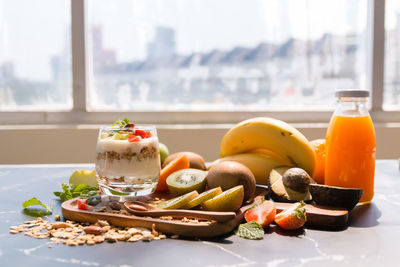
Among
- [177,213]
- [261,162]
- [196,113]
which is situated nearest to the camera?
[177,213]

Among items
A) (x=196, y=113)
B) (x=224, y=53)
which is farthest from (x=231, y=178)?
(x=224, y=53)

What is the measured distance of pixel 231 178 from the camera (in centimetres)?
96

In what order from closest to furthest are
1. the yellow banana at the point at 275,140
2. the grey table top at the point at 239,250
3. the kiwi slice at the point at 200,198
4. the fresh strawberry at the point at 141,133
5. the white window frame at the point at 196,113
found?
the grey table top at the point at 239,250 → the kiwi slice at the point at 200,198 → the fresh strawberry at the point at 141,133 → the yellow banana at the point at 275,140 → the white window frame at the point at 196,113

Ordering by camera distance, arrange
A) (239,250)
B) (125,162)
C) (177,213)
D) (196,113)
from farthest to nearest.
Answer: (196,113)
(125,162)
(177,213)
(239,250)

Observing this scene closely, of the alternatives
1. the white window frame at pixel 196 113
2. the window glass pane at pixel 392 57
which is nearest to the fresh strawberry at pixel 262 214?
the white window frame at pixel 196 113

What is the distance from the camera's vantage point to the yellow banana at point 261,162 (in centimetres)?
118

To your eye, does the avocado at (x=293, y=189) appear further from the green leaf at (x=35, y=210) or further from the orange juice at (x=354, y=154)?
the green leaf at (x=35, y=210)

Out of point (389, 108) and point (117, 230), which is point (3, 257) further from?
point (389, 108)

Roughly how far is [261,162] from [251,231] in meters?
0.44

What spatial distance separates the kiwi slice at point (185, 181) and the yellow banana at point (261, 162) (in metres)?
0.20

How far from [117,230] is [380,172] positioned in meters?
0.96

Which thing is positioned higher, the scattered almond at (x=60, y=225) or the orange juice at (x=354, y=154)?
the orange juice at (x=354, y=154)

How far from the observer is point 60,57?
104 inches

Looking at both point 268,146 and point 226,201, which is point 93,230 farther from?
point 268,146
